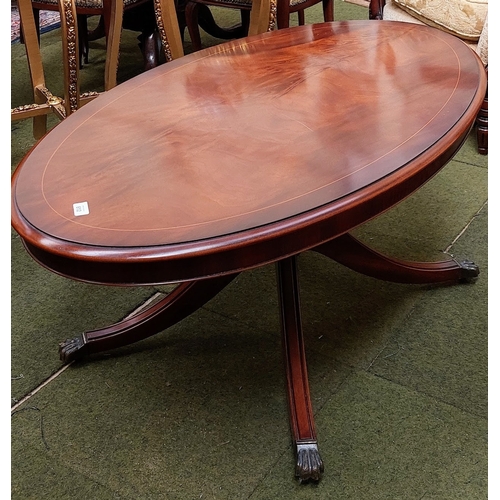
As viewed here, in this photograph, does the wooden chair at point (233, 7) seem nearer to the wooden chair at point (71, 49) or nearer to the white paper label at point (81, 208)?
the wooden chair at point (71, 49)

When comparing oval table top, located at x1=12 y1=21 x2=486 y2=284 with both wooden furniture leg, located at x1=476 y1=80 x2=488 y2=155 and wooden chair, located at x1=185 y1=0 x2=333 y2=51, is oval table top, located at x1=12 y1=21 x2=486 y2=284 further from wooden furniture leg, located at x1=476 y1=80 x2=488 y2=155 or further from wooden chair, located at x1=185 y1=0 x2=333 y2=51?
wooden chair, located at x1=185 y1=0 x2=333 y2=51

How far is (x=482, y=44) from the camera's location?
7.34ft

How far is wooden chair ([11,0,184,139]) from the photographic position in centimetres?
202

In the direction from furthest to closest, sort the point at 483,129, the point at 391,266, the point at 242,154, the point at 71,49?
the point at 483,129 → the point at 71,49 → the point at 391,266 → the point at 242,154

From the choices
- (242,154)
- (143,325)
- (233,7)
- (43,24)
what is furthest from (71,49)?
(43,24)

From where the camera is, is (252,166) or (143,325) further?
(143,325)

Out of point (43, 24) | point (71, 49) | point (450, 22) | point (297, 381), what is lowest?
point (297, 381)

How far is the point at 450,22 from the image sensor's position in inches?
93.9

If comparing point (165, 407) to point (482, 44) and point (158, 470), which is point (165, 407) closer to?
point (158, 470)

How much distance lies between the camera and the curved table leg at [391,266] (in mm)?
1622

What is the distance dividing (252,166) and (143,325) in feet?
1.82

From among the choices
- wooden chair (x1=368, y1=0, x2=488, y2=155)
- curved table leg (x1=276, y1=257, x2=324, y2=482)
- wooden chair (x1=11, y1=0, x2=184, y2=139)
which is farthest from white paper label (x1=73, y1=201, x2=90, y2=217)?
wooden chair (x1=368, y1=0, x2=488, y2=155)

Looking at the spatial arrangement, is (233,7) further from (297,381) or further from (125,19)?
(297,381)

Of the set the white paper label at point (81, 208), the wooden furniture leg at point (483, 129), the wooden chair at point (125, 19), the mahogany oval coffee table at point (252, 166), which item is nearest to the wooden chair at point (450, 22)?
the wooden furniture leg at point (483, 129)
